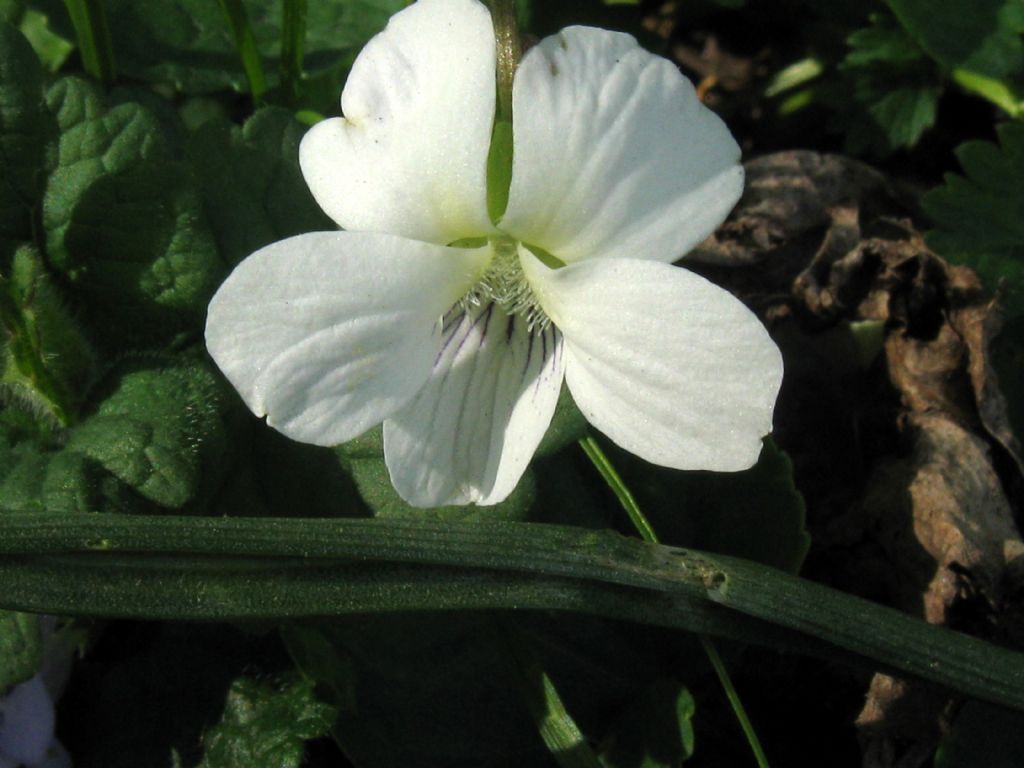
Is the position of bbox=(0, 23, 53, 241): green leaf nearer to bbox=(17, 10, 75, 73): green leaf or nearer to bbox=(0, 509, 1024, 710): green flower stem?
bbox=(0, 509, 1024, 710): green flower stem

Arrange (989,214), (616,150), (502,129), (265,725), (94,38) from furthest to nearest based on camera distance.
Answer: (989,214)
(94,38)
(265,725)
(502,129)
(616,150)

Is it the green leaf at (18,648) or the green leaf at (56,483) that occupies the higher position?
the green leaf at (56,483)

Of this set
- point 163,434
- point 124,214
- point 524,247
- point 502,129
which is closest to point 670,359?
point 524,247

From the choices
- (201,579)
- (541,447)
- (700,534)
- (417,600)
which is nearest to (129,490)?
(201,579)

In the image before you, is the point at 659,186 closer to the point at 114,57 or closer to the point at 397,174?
the point at 397,174

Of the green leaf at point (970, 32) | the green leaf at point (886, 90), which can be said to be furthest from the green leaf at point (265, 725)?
the green leaf at point (970, 32)

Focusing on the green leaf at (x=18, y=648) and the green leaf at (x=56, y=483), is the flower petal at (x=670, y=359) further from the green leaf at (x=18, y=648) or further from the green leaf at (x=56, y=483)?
the green leaf at (x=18, y=648)

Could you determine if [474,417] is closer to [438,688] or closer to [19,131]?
[438,688]
